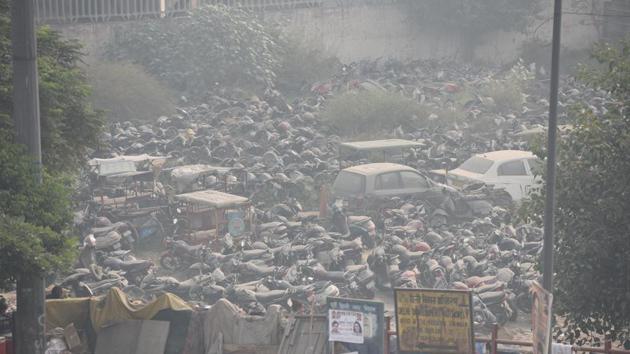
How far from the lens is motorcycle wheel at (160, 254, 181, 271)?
18.2m

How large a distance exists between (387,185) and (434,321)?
10.6 meters

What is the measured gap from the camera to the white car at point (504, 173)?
21688 millimetres

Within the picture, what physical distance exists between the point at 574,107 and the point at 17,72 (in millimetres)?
6208

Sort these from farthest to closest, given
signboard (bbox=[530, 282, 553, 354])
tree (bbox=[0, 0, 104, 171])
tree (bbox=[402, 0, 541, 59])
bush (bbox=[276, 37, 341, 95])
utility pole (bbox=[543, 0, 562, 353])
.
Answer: tree (bbox=[402, 0, 541, 59]), bush (bbox=[276, 37, 341, 95]), tree (bbox=[0, 0, 104, 171]), utility pole (bbox=[543, 0, 562, 353]), signboard (bbox=[530, 282, 553, 354])

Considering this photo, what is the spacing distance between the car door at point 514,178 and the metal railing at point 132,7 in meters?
16.2

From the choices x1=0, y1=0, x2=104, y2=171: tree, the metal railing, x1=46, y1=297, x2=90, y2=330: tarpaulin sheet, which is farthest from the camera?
the metal railing

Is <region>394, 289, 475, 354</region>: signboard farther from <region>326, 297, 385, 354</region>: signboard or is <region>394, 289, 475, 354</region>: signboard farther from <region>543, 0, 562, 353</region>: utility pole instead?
<region>543, 0, 562, 353</region>: utility pole

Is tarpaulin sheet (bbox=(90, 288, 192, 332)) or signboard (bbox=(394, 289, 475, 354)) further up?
signboard (bbox=(394, 289, 475, 354))

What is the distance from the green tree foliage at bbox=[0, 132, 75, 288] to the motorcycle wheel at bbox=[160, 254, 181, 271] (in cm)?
792

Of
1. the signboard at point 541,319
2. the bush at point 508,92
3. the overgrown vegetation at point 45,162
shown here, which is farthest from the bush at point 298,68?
the signboard at point 541,319

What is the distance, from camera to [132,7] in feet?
117

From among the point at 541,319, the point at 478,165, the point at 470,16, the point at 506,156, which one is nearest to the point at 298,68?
the point at 470,16

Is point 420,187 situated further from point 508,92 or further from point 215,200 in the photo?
point 508,92

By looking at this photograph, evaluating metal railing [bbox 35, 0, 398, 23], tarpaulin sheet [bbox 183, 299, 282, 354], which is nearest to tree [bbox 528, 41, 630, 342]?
tarpaulin sheet [bbox 183, 299, 282, 354]
